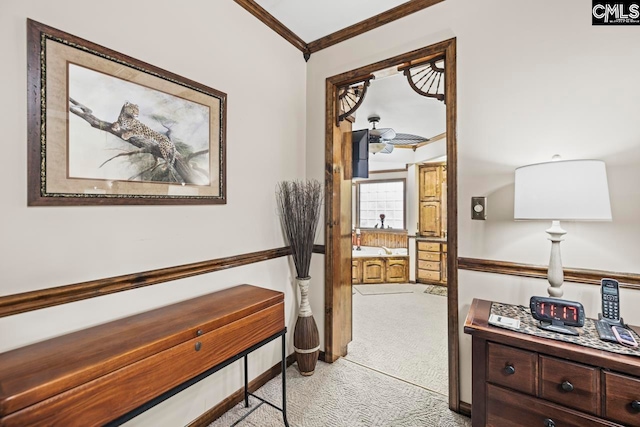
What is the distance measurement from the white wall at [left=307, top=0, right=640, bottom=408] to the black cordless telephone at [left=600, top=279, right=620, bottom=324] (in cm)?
19

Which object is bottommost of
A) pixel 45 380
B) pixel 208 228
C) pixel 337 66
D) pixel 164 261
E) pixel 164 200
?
pixel 45 380

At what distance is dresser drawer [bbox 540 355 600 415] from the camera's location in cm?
119

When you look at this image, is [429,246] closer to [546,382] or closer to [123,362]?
[546,382]

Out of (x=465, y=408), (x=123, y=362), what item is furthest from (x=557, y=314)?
(x=123, y=362)

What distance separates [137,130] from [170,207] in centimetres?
43

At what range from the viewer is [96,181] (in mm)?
1320

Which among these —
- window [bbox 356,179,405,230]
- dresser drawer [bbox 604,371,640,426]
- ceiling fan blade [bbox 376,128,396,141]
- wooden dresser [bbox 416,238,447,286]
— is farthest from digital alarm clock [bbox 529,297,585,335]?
window [bbox 356,179,405,230]

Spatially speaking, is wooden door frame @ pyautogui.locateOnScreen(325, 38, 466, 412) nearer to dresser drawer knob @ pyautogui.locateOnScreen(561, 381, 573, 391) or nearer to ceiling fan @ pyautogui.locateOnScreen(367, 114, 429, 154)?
dresser drawer knob @ pyautogui.locateOnScreen(561, 381, 573, 391)

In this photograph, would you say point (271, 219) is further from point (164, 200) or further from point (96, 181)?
point (96, 181)

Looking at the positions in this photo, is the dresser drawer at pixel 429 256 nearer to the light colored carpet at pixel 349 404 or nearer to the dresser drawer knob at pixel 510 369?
the light colored carpet at pixel 349 404

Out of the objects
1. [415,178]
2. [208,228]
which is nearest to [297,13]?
[208,228]

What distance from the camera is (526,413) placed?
133 cm

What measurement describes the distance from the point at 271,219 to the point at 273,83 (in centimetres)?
110

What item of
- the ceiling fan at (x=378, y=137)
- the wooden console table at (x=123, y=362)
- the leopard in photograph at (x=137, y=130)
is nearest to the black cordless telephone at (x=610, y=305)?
the wooden console table at (x=123, y=362)
